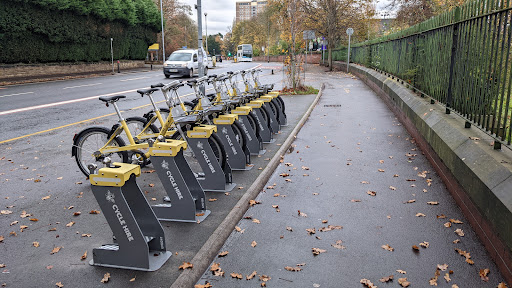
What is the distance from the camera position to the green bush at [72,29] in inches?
1088

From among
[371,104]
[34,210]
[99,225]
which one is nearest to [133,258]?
[99,225]

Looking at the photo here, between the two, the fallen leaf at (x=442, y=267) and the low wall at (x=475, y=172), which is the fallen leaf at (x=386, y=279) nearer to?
the fallen leaf at (x=442, y=267)

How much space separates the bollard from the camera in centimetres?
365

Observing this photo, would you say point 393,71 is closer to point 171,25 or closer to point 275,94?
point 275,94

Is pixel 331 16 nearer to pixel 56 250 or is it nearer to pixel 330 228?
pixel 330 228

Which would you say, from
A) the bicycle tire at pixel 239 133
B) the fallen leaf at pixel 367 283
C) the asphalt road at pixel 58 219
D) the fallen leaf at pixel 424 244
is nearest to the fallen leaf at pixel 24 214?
the asphalt road at pixel 58 219

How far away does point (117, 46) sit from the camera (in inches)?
1661

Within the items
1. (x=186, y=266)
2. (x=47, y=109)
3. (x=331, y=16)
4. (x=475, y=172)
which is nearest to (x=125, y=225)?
(x=186, y=266)

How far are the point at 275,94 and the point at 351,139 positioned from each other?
1.95 m

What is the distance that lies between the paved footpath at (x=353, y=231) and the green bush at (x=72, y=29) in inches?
1036

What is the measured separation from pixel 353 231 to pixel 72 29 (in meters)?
34.4

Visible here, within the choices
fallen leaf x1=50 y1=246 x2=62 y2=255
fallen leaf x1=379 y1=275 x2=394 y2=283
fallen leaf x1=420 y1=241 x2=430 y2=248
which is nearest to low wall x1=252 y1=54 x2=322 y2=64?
fallen leaf x1=420 y1=241 x2=430 y2=248

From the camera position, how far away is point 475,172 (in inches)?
176

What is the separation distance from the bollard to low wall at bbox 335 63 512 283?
289 cm
